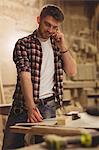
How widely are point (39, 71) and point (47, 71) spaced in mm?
75

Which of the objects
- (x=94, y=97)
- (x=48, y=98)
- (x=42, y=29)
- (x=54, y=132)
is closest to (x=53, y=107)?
(x=48, y=98)

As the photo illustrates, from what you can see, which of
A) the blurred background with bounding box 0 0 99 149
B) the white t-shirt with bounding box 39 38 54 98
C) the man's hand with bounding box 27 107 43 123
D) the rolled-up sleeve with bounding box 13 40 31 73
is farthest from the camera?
the blurred background with bounding box 0 0 99 149

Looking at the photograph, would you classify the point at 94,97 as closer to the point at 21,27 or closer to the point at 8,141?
the point at 21,27

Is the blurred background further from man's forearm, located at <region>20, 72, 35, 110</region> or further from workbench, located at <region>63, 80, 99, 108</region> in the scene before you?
man's forearm, located at <region>20, 72, 35, 110</region>

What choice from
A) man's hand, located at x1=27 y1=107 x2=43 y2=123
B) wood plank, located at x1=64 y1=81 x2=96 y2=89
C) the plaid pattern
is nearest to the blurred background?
wood plank, located at x1=64 y1=81 x2=96 y2=89

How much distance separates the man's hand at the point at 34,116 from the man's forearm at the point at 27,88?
24mm

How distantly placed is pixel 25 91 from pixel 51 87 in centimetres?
27

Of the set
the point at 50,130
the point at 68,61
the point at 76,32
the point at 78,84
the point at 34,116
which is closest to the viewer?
the point at 50,130

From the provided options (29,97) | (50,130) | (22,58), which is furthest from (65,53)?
(50,130)

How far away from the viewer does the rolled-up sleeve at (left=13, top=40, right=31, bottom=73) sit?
6.86 feet

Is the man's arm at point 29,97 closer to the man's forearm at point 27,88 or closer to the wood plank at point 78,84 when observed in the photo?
the man's forearm at point 27,88

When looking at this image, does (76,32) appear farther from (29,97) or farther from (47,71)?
(29,97)

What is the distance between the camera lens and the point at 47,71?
7.29ft

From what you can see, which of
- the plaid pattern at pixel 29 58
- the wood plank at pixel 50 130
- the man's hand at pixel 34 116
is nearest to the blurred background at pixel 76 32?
the plaid pattern at pixel 29 58
